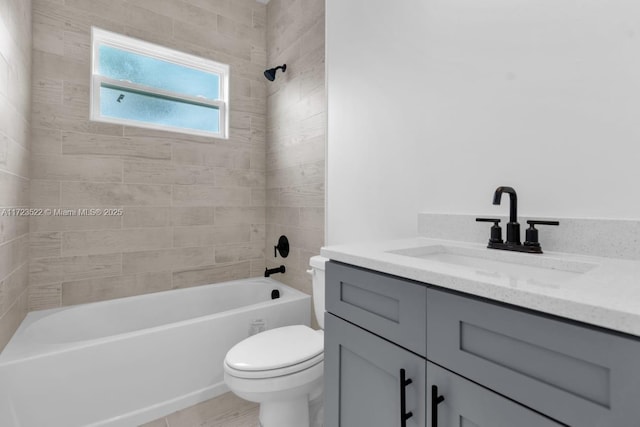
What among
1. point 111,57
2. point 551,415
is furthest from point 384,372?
point 111,57

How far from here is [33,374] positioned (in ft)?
4.50

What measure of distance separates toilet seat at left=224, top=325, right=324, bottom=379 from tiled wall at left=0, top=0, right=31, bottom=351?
1.12m

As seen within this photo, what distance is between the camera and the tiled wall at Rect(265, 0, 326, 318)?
2141 mm

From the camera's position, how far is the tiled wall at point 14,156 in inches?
56.1

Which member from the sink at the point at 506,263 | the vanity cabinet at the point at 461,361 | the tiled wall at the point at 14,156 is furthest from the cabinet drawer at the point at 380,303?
the tiled wall at the point at 14,156

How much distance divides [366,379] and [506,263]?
22.2 inches

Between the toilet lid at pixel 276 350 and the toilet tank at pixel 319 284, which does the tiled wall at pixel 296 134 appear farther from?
the toilet lid at pixel 276 350

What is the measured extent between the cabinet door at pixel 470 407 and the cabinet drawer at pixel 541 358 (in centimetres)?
2

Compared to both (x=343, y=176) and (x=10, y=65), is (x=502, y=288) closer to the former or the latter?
(x=343, y=176)

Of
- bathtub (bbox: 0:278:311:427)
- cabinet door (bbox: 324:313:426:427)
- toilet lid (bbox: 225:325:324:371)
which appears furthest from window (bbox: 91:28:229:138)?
cabinet door (bbox: 324:313:426:427)

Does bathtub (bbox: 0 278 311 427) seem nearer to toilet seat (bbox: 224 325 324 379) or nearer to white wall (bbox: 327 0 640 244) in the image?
toilet seat (bbox: 224 325 324 379)

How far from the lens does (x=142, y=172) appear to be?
2.26 metres

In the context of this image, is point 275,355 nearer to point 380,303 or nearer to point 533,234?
point 380,303

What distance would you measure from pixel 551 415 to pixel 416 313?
29cm
